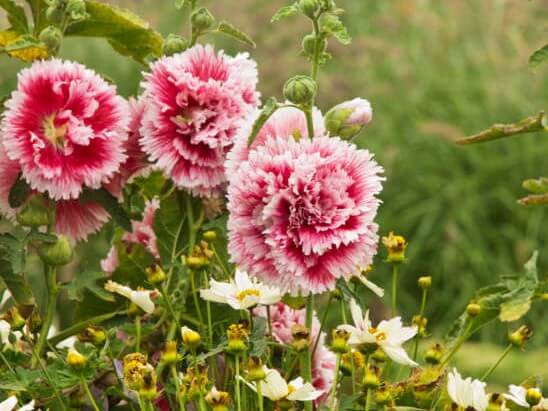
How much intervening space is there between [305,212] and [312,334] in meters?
0.26

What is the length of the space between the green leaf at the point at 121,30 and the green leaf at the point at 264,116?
0.36 meters

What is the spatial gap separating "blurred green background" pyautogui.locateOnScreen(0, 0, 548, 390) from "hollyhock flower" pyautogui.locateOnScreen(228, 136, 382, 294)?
278 centimetres

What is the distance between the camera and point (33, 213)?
48.3 inches

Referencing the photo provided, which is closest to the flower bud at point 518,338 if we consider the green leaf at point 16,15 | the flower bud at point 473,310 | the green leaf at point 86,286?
the flower bud at point 473,310

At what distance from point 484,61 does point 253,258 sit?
385cm

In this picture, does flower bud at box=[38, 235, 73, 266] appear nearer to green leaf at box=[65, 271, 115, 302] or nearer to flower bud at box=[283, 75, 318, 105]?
green leaf at box=[65, 271, 115, 302]

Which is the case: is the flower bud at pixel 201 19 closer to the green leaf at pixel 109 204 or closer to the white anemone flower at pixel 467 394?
the green leaf at pixel 109 204

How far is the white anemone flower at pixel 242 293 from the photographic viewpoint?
1118 millimetres

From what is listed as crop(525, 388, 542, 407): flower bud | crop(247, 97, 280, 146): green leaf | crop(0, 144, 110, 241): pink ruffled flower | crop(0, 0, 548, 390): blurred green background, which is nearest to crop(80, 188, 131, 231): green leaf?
crop(0, 144, 110, 241): pink ruffled flower

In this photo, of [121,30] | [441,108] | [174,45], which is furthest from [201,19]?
[441,108]

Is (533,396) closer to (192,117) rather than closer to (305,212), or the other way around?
(305,212)

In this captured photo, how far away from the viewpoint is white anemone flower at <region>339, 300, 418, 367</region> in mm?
1112

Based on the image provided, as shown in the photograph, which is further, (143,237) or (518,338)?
(143,237)

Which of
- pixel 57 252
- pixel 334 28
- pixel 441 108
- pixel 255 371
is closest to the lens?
pixel 255 371
